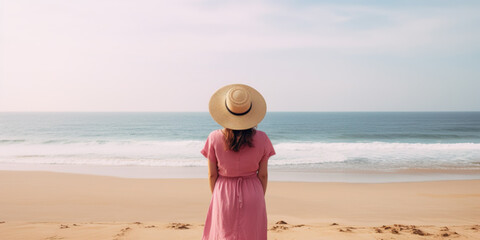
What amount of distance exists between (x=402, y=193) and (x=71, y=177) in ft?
31.0

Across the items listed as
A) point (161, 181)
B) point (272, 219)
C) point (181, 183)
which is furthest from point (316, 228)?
point (161, 181)

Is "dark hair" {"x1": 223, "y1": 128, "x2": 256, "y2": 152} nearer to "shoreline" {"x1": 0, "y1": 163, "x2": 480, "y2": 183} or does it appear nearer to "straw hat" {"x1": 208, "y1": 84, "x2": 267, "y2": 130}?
"straw hat" {"x1": 208, "y1": 84, "x2": 267, "y2": 130}

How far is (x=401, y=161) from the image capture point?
13.4 meters

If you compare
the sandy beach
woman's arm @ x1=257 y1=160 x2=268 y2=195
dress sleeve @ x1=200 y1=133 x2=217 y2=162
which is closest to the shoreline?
the sandy beach

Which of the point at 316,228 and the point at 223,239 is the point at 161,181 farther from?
the point at 223,239

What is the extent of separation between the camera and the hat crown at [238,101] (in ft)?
6.98

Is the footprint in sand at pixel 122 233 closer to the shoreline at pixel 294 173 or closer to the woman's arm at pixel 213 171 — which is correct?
the woman's arm at pixel 213 171

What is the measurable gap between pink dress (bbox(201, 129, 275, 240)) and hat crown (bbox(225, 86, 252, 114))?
182 millimetres

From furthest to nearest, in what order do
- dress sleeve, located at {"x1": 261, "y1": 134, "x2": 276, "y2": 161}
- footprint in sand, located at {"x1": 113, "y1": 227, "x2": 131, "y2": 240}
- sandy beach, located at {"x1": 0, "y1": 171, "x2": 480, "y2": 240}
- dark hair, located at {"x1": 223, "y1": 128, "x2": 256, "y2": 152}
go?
1. sandy beach, located at {"x1": 0, "y1": 171, "x2": 480, "y2": 240}
2. footprint in sand, located at {"x1": 113, "y1": 227, "x2": 131, "y2": 240}
3. dress sleeve, located at {"x1": 261, "y1": 134, "x2": 276, "y2": 161}
4. dark hair, located at {"x1": 223, "y1": 128, "x2": 256, "y2": 152}

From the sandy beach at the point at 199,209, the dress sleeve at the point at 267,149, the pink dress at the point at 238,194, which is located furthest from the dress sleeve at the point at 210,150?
the sandy beach at the point at 199,209

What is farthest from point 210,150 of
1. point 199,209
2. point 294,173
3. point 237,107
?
point 294,173

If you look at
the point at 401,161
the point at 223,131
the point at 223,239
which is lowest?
the point at 401,161

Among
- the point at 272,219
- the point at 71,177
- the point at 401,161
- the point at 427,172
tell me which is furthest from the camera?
the point at 401,161

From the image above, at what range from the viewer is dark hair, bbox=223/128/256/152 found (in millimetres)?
2039
